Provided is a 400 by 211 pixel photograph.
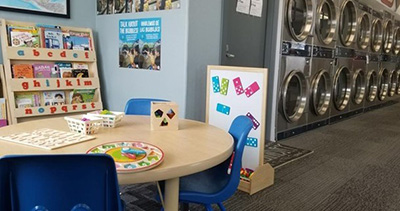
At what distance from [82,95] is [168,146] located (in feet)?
7.47

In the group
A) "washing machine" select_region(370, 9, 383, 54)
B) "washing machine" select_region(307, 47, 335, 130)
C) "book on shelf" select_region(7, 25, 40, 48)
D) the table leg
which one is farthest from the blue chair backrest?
"washing machine" select_region(370, 9, 383, 54)

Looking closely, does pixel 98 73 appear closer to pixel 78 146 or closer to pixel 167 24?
pixel 167 24

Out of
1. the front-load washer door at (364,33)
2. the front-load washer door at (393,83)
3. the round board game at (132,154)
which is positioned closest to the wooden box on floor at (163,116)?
the round board game at (132,154)

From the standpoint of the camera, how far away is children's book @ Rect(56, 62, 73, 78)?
3.20 m

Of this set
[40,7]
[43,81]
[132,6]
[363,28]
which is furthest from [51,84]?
[363,28]

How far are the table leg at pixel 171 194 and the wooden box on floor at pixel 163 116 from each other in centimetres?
39

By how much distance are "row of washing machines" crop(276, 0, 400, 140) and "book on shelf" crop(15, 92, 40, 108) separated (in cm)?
267

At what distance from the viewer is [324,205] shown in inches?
90.7

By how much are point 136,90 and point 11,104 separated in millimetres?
1116

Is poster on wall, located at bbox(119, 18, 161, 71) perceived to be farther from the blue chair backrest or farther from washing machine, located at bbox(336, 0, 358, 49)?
washing machine, located at bbox(336, 0, 358, 49)

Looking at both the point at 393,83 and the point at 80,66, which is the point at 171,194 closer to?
the point at 80,66

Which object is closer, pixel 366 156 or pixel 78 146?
pixel 78 146

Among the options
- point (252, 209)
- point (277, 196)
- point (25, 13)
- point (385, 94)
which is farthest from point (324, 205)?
point (385, 94)

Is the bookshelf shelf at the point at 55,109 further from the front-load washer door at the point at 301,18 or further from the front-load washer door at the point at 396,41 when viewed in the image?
the front-load washer door at the point at 396,41
